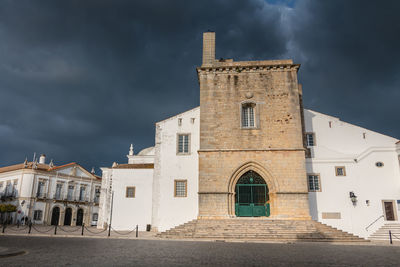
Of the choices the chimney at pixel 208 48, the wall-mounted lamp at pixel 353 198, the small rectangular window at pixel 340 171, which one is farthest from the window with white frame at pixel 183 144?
the wall-mounted lamp at pixel 353 198

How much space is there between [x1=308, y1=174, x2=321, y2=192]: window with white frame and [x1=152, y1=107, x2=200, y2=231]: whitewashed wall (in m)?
7.61

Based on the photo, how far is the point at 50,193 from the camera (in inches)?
1587

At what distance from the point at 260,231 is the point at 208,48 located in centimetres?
1317

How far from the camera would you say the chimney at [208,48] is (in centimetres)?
2231

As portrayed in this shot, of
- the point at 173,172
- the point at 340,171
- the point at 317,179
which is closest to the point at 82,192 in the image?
the point at 173,172

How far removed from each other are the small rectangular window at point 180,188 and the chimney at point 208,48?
337 inches

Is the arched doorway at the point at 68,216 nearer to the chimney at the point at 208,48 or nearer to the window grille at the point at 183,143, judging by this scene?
the window grille at the point at 183,143

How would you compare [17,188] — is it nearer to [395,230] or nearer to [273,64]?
[273,64]

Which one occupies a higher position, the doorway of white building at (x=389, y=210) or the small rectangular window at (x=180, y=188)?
the small rectangular window at (x=180, y=188)

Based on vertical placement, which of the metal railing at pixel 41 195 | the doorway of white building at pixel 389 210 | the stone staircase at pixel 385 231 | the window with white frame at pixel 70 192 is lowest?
the stone staircase at pixel 385 231

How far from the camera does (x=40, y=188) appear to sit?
129 ft

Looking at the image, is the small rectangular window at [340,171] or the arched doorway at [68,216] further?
the arched doorway at [68,216]

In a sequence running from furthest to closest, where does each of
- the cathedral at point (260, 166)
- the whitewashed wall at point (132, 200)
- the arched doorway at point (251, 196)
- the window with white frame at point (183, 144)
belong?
the whitewashed wall at point (132, 200), the window with white frame at point (183, 144), the arched doorway at point (251, 196), the cathedral at point (260, 166)

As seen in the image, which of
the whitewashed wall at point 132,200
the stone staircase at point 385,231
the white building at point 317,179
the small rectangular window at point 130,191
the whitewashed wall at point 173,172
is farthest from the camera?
the small rectangular window at point 130,191
